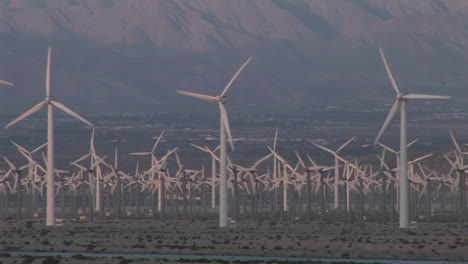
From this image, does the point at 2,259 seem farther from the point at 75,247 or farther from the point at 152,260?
the point at 75,247

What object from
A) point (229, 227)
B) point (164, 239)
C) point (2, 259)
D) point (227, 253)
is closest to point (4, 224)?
point (229, 227)

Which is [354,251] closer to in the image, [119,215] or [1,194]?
[119,215]

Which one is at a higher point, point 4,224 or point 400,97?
point 400,97

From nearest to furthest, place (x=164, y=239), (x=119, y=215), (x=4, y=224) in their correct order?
(x=164, y=239), (x=4, y=224), (x=119, y=215)

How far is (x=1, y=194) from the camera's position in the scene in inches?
5994

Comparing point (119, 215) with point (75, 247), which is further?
point (119, 215)

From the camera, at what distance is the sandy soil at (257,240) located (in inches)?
2911

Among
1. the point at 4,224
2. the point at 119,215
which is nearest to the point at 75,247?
the point at 4,224

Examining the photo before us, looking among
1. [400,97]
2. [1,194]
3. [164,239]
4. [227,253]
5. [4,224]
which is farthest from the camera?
[1,194]

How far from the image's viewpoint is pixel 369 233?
9225 cm

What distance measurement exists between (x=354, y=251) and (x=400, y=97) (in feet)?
84.7

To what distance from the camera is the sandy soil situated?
73938mm

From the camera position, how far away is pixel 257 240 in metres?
83.7

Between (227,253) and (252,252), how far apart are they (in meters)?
1.16
